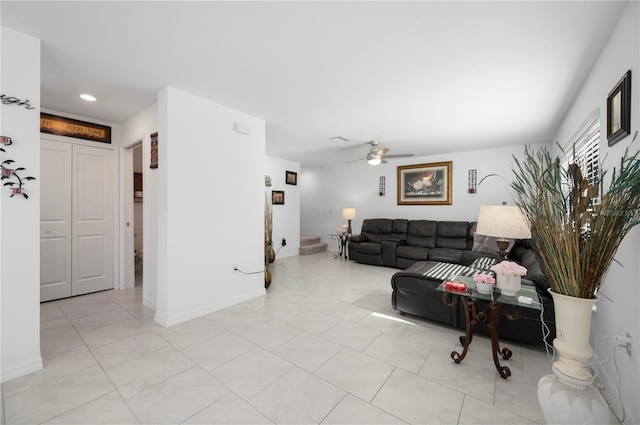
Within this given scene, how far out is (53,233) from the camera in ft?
11.2

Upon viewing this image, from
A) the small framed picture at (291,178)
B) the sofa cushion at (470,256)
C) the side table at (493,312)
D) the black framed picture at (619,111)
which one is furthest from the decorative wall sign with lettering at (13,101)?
the sofa cushion at (470,256)

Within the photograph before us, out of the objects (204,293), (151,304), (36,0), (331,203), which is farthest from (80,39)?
(331,203)

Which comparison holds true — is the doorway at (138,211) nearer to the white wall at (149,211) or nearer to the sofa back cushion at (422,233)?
the white wall at (149,211)

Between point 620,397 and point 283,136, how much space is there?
4.63 metres

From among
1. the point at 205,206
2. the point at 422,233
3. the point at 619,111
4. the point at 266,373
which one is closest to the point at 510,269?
the point at 619,111

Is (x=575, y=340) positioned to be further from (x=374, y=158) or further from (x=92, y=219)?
(x=92, y=219)

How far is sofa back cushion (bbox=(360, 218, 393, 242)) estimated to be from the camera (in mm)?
6391

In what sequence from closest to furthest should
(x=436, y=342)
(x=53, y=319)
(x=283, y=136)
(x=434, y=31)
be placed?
(x=434, y=31) → (x=436, y=342) → (x=53, y=319) → (x=283, y=136)

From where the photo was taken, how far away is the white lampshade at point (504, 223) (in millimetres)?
2008

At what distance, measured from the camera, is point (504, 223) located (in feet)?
6.74

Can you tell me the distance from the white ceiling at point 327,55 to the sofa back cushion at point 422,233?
2.72 m

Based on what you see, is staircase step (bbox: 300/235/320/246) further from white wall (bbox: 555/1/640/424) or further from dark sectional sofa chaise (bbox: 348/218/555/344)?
white wall (bbox: 555/1/640/424)

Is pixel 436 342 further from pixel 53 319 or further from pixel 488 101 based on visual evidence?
pixel 53 319

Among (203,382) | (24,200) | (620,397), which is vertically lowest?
(203,382)
